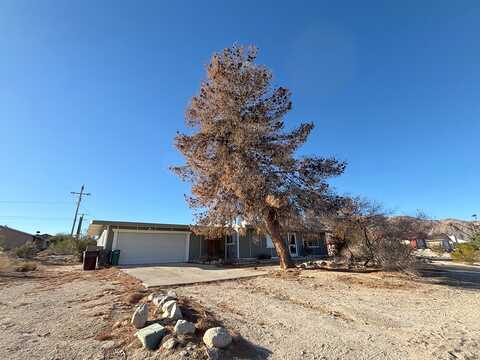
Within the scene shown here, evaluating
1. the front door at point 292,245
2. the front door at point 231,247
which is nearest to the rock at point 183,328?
the front door at point 231,247

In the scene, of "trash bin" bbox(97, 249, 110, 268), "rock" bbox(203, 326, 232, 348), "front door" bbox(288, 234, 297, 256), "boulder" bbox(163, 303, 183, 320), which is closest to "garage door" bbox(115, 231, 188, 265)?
"trash bin" bbox(97, 249, 110, 268)

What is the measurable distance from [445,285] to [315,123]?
8286 mm

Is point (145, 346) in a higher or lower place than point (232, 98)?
lower

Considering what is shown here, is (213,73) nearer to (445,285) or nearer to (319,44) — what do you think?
(319,44)

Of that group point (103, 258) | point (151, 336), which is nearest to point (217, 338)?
point (151, 336)

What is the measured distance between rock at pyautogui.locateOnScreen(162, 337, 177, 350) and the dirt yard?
119mm

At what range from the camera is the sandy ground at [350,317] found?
3564 mm

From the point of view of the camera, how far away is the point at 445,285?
8578 millimetres

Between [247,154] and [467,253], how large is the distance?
17.5 meters

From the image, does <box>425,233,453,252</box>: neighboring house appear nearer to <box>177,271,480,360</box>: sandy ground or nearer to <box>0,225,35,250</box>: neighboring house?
<box>177,271,480,360</box>: sandy ground

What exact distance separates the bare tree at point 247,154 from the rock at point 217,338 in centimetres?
732

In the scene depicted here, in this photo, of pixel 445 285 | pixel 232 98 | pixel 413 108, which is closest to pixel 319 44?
pixel 232 98

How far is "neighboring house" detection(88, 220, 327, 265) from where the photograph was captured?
16188mm

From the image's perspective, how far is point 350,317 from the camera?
16.6 feet
